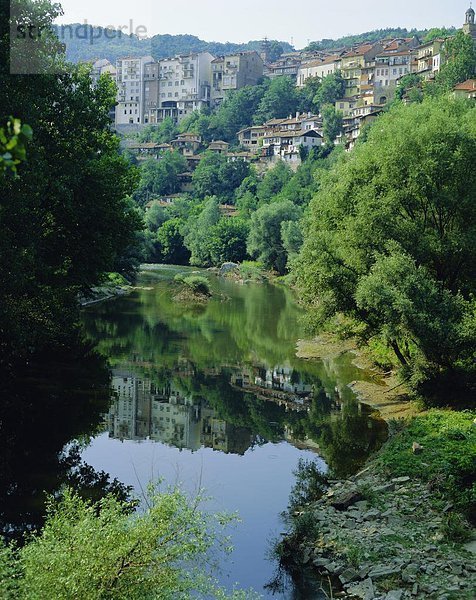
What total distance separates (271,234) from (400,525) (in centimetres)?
6294

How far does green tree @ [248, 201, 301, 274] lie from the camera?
75.7 meters

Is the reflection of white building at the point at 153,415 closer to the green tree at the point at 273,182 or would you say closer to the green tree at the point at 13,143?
the green tree at the point at 13,143

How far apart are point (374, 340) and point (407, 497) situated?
1529cm

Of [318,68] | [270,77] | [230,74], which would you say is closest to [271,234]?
[318,68]

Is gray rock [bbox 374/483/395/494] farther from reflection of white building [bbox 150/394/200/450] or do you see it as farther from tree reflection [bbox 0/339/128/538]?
reflection of white building [bbox 150/394/200/450]

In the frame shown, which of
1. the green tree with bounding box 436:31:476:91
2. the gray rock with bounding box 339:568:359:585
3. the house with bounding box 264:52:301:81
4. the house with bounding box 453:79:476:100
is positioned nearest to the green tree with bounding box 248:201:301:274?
the house with bounding box 453:79:476:100

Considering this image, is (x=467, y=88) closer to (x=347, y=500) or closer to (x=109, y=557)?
(x=347, y=500)

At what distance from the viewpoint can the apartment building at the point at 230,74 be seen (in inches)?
6919

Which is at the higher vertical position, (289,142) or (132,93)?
(132,93)

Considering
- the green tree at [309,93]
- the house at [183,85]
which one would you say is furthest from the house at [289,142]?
the house at [183,85]

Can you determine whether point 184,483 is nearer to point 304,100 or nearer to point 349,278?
point 349,278

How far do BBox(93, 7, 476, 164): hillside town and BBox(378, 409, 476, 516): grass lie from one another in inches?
3579

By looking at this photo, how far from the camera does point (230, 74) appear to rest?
581 feet

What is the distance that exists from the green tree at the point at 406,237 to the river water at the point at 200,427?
10.2 ft
